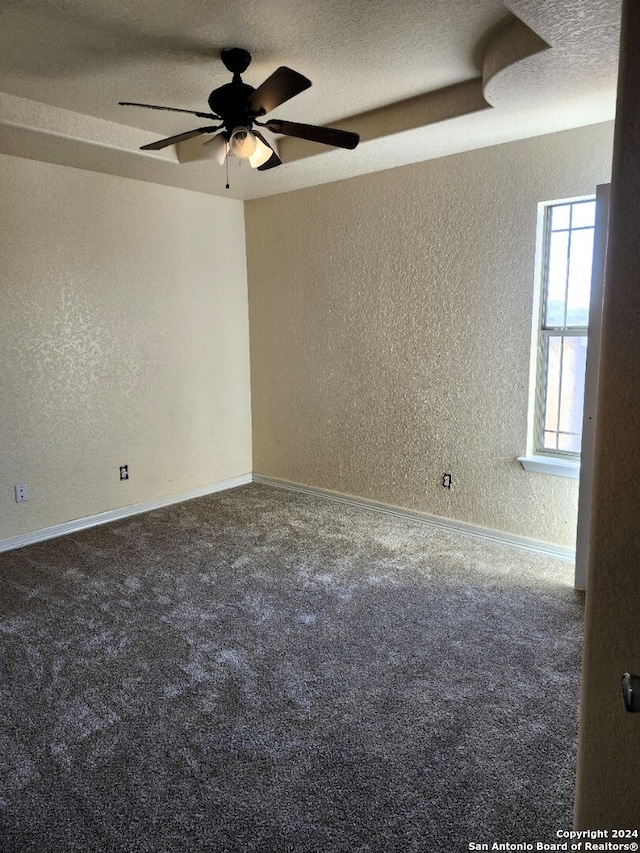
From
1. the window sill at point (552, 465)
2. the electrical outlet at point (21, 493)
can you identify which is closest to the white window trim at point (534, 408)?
the window sill at point (552, 465)

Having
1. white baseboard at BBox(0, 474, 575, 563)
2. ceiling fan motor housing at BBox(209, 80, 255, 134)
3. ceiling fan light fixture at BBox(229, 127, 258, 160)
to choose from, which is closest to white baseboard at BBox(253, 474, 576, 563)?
white baseboard at BBox(0, 474, 575, 563)

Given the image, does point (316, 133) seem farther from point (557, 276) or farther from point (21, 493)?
point (21, 493)

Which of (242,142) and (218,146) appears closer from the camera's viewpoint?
(242,142)

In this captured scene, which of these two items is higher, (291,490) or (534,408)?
(534,408)

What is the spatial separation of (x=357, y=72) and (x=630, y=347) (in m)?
2.65

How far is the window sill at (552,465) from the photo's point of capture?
348 centimetres

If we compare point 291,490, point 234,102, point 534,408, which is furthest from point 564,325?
point 291,490

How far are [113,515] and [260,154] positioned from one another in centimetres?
286

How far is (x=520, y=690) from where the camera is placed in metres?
2.28

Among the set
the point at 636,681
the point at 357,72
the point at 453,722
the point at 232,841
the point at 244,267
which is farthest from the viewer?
the point at 244,267

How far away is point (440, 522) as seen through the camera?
13.6 ft

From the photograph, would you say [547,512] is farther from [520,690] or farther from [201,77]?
[201,77]

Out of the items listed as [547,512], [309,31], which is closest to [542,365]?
[547,512]

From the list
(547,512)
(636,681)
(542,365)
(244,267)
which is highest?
(244,267)
